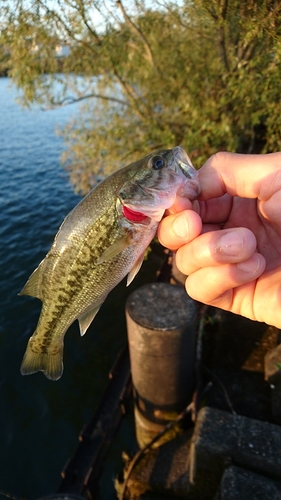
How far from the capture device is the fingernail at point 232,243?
2201 millimetres

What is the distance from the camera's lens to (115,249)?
2.76 meters

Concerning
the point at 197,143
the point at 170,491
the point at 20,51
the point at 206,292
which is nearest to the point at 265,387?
the point at 170,491

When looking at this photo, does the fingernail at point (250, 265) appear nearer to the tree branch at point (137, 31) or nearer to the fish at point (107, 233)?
the fish at point (107, 233)

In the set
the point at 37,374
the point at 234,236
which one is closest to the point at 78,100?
the point at 37,374

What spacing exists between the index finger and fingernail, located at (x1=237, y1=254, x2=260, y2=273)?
28.9 inches

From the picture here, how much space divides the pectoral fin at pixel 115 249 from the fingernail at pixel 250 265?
1001 mm

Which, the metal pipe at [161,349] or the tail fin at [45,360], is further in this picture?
the metal pipe at [161,349]

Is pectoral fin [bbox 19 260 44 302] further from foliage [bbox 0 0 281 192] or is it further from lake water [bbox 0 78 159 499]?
foliage [bbox 0 0 281 192]

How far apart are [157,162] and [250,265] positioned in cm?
115

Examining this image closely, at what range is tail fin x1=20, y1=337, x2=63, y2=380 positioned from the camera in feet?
11.1

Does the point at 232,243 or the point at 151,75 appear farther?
the point at 151,75

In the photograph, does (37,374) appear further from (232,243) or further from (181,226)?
(232,243)

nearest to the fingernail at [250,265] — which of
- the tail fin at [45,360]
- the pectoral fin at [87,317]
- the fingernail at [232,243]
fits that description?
the fingernail at [232,243]

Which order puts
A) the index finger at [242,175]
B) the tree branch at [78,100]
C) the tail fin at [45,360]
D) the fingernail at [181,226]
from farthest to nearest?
the tree branch at [78,100] < the tail fin at [45,360] < the index finger at [242,175] < the fingernail at [181,226]
